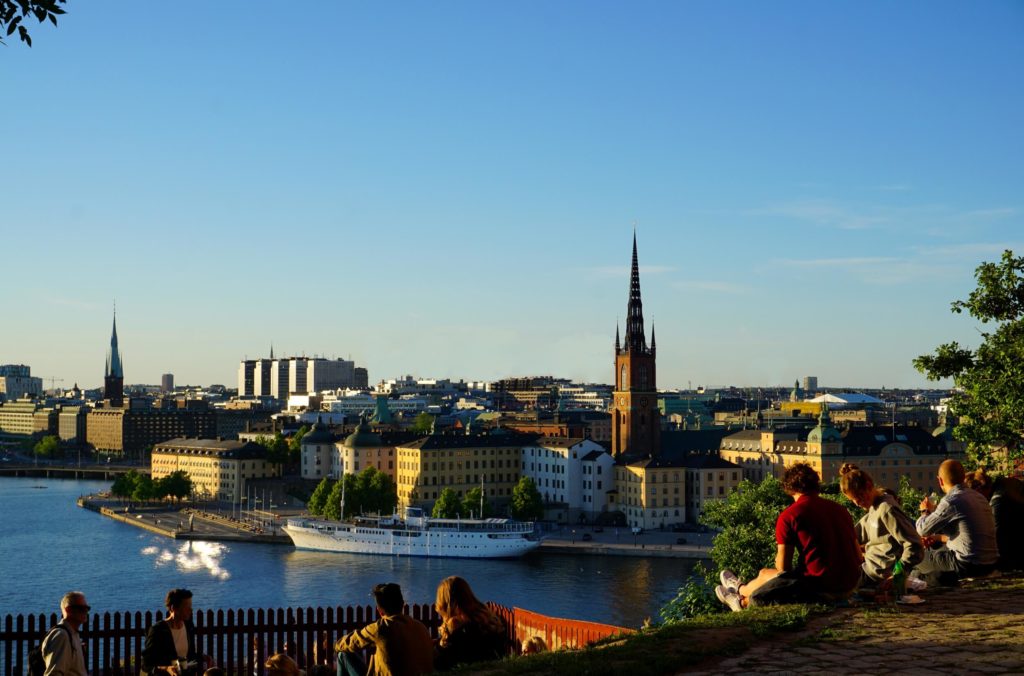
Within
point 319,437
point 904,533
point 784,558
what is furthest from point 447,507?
point 784,558

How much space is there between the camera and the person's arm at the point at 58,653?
889 centimetres

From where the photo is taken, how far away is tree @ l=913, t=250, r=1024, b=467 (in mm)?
16391

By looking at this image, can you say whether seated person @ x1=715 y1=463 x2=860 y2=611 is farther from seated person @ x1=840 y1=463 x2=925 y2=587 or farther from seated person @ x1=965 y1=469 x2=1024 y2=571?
seated person @ x1=965 y1=469 x2=1024 y2=571

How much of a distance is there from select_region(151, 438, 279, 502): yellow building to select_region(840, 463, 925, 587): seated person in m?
80.4

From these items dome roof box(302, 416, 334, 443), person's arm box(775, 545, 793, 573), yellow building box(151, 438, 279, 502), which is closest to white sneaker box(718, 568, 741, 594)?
person's arm box(775, 545, 793, 573)

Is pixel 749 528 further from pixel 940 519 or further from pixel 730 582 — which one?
pixel 730 582

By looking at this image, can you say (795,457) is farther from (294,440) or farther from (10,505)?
(10,505)

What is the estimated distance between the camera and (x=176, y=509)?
279 ft

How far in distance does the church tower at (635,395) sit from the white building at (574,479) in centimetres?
445

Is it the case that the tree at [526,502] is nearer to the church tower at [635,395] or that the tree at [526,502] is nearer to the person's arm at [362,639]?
the church tower at [635,395]

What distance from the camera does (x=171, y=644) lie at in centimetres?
916

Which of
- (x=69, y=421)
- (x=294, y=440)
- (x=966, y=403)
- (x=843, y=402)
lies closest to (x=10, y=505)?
(x=294, y=440)

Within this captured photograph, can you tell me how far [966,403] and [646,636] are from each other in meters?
9.61

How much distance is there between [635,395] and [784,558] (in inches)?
2844
